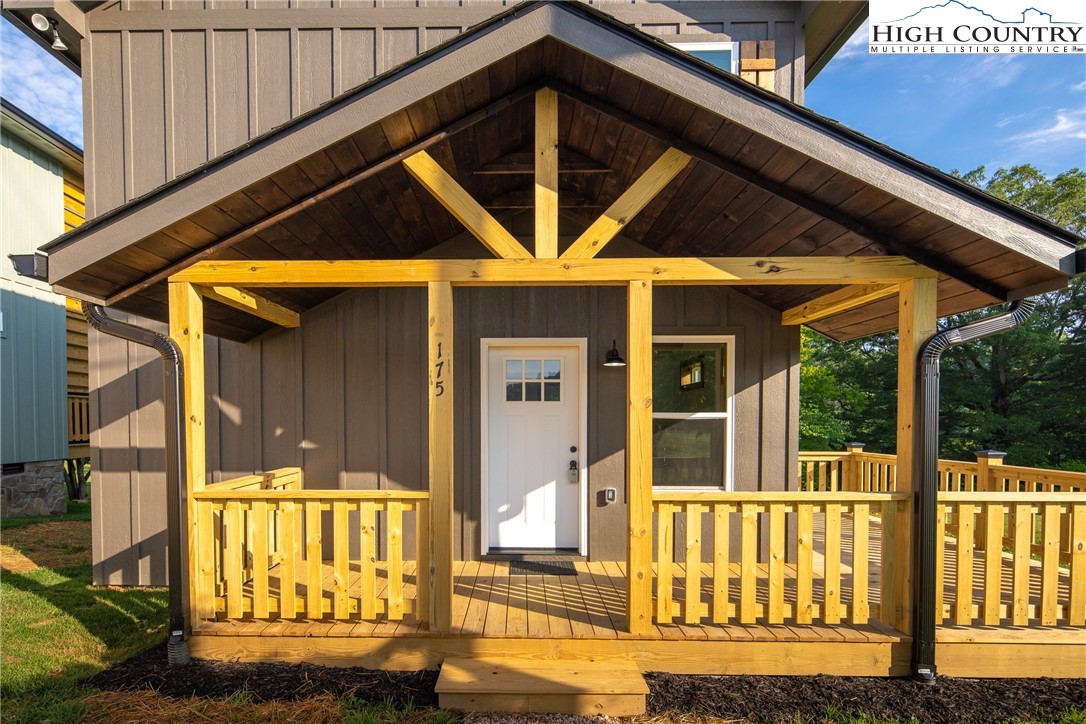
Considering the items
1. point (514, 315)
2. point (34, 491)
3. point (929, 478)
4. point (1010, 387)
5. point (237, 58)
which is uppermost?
point (237, 58)

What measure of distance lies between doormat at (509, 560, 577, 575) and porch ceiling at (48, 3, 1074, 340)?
285 centimetres

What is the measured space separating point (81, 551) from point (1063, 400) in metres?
17.8

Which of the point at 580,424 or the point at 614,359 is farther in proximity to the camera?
the point at 580,424

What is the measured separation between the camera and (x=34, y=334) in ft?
24.9

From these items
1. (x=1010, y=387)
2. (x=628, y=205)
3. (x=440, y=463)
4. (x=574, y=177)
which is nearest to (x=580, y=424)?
(x=440, y=463)

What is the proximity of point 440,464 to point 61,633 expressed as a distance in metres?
2.95

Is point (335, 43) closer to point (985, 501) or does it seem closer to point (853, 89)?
point (985, 501)

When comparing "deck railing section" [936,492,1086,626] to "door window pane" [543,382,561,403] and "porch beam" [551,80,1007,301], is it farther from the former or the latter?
"door window pane" [543,382,561,403]

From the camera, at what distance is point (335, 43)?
455 cm

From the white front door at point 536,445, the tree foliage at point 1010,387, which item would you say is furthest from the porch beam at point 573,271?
the tree foliage at point 1010,387

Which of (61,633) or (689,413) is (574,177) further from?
(61,633)

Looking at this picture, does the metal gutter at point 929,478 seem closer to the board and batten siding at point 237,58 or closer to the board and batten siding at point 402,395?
the board and batten siding at point 402,395

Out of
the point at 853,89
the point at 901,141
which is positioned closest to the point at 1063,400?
the point at 853,89

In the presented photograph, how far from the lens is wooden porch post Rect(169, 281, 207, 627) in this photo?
314 centimetres
